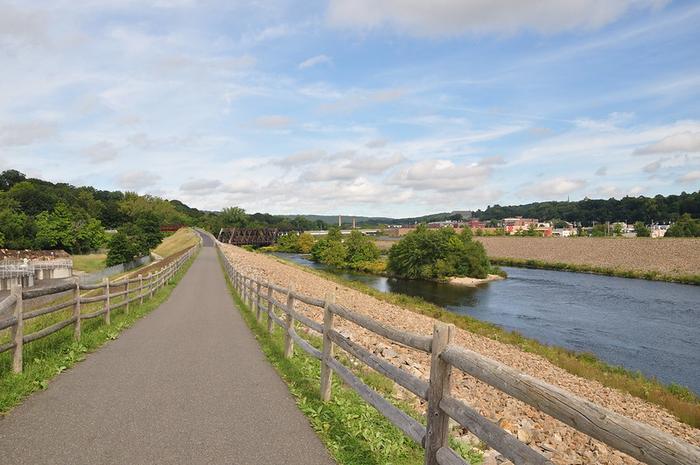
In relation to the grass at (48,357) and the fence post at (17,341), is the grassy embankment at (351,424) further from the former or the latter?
the fence post at (17,341)

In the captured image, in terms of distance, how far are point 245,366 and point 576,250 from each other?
84824 millimetres

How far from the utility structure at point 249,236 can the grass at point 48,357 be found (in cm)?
11973

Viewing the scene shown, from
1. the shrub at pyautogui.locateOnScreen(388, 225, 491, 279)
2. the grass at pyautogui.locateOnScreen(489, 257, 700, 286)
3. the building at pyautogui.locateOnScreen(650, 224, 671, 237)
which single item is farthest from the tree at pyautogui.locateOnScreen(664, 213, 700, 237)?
the shrub at pyautogui.locateOnScreen(388, 225, 491, 279)

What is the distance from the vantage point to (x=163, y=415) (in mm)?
5824

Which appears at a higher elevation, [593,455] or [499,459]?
[499,459]

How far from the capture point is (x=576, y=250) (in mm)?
83750

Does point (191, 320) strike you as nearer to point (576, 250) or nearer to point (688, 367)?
point (688, 367)

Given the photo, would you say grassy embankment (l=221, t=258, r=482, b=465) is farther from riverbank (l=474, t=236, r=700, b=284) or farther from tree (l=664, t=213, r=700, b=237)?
tree (l=664, t=213, r=700, b=237)

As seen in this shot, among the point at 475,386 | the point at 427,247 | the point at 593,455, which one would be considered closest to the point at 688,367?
the point at 475,386

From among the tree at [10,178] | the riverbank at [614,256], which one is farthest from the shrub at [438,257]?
the tree at [10,178]

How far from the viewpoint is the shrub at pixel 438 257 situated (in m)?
62.0

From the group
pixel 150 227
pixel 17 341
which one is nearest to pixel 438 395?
pixel 17 341

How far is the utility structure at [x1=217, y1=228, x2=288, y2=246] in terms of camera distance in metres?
132

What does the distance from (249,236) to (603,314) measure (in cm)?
11684
